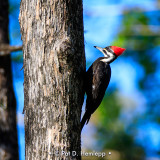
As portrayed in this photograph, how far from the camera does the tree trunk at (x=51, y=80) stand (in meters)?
3.32

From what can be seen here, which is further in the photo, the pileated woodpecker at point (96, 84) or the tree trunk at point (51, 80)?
the pileated woodpecker at point (96, 84)

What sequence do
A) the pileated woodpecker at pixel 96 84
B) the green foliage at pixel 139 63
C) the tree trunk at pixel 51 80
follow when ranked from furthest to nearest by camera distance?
the green foliage at pixel 139 63, the pileated woodpecker at pixel 96 84, the tree trunk at pixel 51 80

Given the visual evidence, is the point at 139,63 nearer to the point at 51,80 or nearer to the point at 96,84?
the point at 96,84

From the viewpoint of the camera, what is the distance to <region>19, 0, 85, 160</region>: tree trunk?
3320 mm

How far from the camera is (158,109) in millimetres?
8938

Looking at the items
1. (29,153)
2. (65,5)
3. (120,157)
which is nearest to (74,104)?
(29,153)

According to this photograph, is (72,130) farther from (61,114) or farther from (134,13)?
(134,13)

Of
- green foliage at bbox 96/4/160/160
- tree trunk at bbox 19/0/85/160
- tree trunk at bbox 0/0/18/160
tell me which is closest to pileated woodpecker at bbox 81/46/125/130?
tree trunk at bbox 19/0/85/160

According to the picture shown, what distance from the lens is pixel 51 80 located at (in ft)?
11.1

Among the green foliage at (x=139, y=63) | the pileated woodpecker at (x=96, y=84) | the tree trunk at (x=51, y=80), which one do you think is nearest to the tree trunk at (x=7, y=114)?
the pileated woodpecker at (x=96, y=84)

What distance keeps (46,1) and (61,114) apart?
53.1 inches

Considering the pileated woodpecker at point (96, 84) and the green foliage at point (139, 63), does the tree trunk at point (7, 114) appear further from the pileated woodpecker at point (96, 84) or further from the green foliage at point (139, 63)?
the green foliage at point (139, 63)

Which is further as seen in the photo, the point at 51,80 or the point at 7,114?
the point at 7,114

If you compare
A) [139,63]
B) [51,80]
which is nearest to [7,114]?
[51,80]
